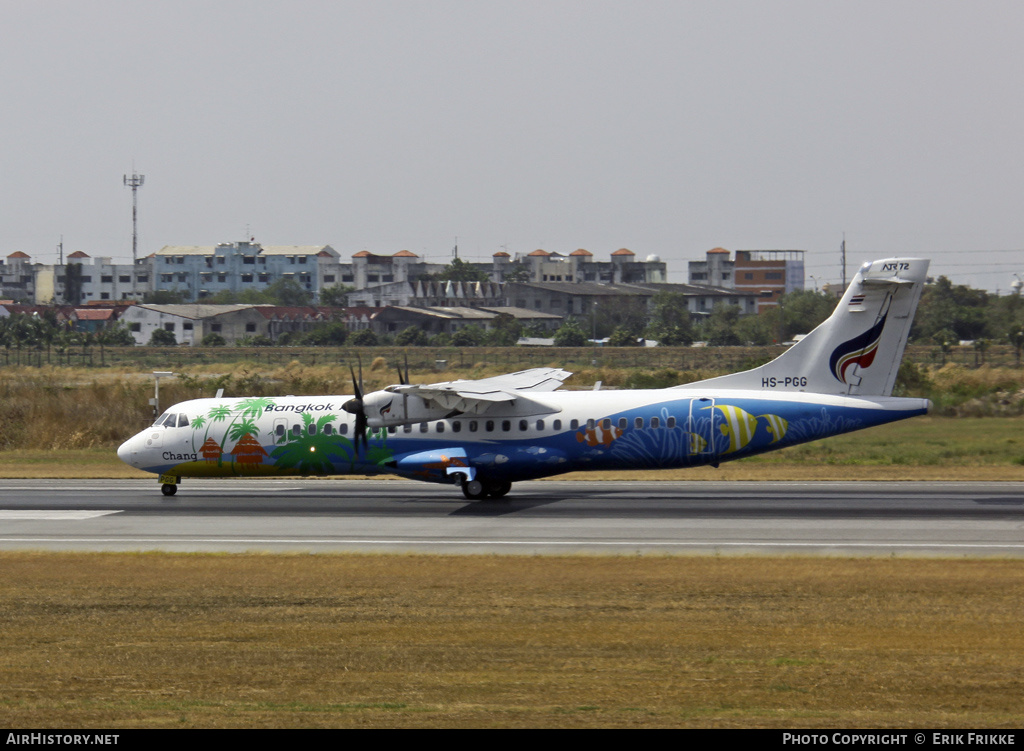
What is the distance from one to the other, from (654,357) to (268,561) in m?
79.7

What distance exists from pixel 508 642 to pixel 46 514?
2081cm

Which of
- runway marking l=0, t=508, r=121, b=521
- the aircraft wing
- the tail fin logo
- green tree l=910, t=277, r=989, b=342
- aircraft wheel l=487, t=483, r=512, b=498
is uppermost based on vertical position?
green tree l=910, t=277, r=989, b=342

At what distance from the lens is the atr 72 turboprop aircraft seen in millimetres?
31531

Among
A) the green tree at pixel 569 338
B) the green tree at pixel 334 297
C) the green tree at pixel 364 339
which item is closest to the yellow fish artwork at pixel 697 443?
the green tree at pixel 569 338

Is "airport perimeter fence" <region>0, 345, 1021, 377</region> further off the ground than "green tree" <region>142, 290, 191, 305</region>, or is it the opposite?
"green tree" <region>142, 290, 191, 305</region>

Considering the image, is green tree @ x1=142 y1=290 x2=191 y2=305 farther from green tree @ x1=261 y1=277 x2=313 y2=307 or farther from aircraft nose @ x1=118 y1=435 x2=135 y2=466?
aircraft nose @ x1=118 y1=435 x2=135 y2=466

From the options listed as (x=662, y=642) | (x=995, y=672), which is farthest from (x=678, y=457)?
(x=995, y=672)

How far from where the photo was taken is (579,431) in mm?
32469

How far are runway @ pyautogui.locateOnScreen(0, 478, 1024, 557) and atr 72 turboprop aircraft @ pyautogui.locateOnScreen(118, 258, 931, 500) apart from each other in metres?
1.29

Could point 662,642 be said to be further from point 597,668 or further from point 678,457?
point 678,457

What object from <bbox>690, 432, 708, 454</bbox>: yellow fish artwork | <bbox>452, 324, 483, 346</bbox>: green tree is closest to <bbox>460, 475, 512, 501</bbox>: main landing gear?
<bbox>690, 432, 708, 454</bbox>: yellow fish artwork

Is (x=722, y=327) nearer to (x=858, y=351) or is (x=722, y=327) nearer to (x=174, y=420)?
(x=858, y=351)

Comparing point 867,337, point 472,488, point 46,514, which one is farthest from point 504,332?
point 46,514

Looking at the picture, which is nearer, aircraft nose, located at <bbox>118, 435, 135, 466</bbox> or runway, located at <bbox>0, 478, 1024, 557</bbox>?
runway, located at <bbox>0, 478, 1024, 557</bbox>
